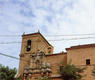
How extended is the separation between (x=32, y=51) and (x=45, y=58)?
3.23 m

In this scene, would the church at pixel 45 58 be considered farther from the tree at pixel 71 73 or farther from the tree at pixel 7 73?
the tree at pixel 7 73

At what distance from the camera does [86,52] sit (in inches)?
1204

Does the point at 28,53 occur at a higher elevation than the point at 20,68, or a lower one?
higher

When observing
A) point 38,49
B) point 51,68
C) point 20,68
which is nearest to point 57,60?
point 51,68

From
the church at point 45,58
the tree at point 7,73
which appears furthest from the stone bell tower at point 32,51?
the tree at point 7,73

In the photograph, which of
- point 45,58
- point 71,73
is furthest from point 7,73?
point 71,73

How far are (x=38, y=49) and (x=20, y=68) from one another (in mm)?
4888

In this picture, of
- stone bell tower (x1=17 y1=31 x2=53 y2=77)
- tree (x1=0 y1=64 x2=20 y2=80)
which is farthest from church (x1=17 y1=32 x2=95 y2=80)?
tree (x1=0 y1=64 x2=20 y2=80)

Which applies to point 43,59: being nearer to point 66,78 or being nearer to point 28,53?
point 28,53

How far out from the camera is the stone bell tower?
36472 millimetres

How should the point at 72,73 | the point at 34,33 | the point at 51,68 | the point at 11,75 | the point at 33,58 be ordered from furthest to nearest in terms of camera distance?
the point at 34,33 < the point at 33,58 < the point at 51,68 < the point at 11,75 < the point at 72,73

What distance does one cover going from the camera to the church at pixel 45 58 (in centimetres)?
3030

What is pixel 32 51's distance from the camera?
3800 centimetres

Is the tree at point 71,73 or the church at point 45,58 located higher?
the church at point 45,58
